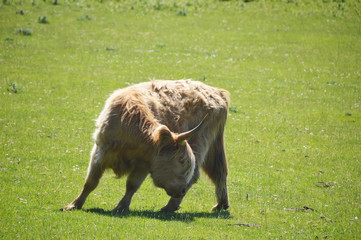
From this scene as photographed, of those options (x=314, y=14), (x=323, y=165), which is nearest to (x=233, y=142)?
(x=323, y=165)

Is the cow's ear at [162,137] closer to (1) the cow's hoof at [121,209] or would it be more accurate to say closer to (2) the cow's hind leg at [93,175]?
(2) the cow's hind leg at [93,175]

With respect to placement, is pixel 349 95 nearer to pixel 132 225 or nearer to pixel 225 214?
pixel 225 214

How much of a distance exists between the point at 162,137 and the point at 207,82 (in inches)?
568

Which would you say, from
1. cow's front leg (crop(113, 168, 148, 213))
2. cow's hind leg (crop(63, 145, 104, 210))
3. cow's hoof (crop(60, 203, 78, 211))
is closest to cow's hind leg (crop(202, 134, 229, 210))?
cow's front leg (crop(113, 168, 148, 213))

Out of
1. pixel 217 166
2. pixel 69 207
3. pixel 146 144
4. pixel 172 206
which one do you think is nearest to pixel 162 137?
pixel 146 144

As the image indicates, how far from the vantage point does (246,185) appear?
12938mm

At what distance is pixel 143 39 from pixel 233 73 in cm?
724

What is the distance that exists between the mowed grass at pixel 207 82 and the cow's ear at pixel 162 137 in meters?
1.42

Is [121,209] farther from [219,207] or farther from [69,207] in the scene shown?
[219,207]

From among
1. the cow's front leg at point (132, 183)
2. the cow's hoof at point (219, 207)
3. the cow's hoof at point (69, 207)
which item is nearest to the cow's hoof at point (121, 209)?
the cow's front leg at point (132, 183)

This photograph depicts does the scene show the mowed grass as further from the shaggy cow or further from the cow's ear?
the cow's ear

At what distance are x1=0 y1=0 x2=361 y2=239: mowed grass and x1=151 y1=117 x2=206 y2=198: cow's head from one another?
0.70 m

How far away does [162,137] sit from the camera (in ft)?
29.4

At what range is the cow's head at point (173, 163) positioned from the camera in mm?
9055
